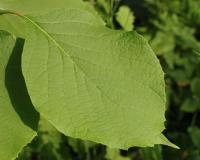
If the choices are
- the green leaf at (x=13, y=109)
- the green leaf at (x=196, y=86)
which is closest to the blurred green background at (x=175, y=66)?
the green leaf at (x=196, y=86)

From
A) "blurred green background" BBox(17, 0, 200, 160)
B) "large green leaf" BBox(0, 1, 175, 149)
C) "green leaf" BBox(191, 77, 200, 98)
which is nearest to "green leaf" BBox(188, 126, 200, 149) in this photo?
"blurred green background" BBox(17, 0, 200, 160)

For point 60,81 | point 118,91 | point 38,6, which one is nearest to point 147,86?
point 118,91

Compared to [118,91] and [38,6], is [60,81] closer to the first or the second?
[118,91]

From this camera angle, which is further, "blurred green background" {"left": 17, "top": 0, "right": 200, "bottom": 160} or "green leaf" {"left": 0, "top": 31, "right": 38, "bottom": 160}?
"blurred green background" {"left": 17, "top": 0, "right": 200, "bottom": 160}

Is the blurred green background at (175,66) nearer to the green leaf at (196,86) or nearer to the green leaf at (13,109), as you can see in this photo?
the green leaf at (196,86)

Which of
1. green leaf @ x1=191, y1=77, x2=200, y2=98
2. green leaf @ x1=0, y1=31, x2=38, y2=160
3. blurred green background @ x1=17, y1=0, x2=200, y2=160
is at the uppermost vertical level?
green leaf @ x1=0, y1=31, x2=38, y2=160

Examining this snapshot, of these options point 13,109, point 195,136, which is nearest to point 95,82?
point 13,109

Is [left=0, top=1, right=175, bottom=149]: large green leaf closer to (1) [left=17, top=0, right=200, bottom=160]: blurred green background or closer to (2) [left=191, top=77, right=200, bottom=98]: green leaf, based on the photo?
(1) [left=17, top=0, right=200, bottom=160]: blurred green background
